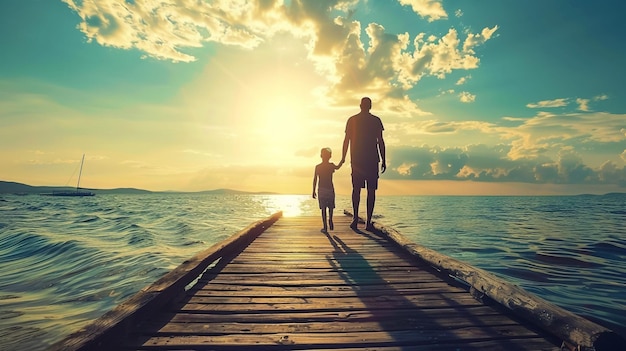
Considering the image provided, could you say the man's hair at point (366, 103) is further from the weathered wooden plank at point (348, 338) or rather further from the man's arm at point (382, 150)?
the weathered wooden plank at point (348, 338)

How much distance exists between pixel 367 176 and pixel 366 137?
0.88 metres

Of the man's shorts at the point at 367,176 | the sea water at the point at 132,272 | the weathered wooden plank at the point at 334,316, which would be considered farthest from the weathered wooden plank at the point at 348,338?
the man's shorts at the point at 367,176

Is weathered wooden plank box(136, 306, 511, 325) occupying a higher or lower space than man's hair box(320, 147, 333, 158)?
lower

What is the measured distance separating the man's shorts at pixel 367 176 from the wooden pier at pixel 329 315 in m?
2.46

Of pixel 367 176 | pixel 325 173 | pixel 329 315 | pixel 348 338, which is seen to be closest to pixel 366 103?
pixel 367 176

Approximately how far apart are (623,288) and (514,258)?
3.74 metres

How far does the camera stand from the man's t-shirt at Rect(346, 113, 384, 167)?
732cm

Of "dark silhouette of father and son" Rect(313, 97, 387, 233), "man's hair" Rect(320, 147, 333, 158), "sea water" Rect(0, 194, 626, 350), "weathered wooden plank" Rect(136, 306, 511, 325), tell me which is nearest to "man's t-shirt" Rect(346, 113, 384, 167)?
"dark silhouette of father and son" Rect(313, 97, 387, 233)

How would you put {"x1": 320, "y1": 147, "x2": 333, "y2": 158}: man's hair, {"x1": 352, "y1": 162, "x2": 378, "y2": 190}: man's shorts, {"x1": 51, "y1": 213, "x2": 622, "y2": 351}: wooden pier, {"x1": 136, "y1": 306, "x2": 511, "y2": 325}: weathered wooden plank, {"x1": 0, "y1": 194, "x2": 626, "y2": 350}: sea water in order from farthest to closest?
{"x1": 320, "y1": 147, "x2": 333, "y2": 158}: man's hair < {"x1": 352, "y1": 162, "x2": 378, "y2": 190}: man's shorts < {"x1": 0, "y1": 194, "x2": 626, "y2": 350}: sea water < {"x1": 136, "y1": 306, "x2": 511, "y2": 325}: weathered wooden plank < {"x1": 51, "y1": 213, "x2": 622, "y2": 351}: wooden pier

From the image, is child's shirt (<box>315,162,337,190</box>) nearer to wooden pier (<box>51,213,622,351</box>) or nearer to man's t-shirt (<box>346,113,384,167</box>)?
man's t-shirt (<box>346,113,384,167</box>)

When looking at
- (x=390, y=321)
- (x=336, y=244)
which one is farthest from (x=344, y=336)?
(x=336, y=244)

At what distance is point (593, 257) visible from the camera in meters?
11.8

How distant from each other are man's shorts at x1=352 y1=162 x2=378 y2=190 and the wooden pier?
2457 mm

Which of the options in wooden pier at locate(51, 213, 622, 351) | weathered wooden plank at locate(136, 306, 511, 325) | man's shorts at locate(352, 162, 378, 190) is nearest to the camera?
wooden pier at locate(51, 213, 622, 351)
